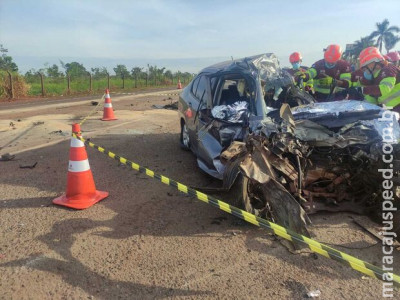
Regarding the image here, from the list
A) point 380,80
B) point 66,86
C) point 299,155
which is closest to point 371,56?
point 380,80

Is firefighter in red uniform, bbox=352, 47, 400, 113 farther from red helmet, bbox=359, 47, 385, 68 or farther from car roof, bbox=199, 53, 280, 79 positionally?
car roof, bbox=199, 53, 280, 79

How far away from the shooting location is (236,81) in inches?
227

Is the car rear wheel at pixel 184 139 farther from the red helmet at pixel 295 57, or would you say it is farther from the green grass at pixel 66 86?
the green grass at pixel 66 86

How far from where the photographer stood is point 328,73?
8.58m

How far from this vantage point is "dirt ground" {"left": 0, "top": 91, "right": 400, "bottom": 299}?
9.02 ft

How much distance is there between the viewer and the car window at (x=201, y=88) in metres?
5.85

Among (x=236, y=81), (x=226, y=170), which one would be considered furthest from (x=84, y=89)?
(x=226, y=170)

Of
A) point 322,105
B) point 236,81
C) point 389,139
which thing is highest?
point 236,81

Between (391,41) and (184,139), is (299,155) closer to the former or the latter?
(184,139)

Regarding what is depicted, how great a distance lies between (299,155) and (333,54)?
5.77m

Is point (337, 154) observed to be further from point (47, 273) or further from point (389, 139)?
point (47, 273)

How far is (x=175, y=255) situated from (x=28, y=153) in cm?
481

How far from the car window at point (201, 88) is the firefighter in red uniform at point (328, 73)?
3515mm

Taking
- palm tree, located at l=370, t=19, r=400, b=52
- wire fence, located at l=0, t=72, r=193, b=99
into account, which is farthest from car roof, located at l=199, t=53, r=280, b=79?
palm tree, located at l=370, t=19, r=400, b=52
